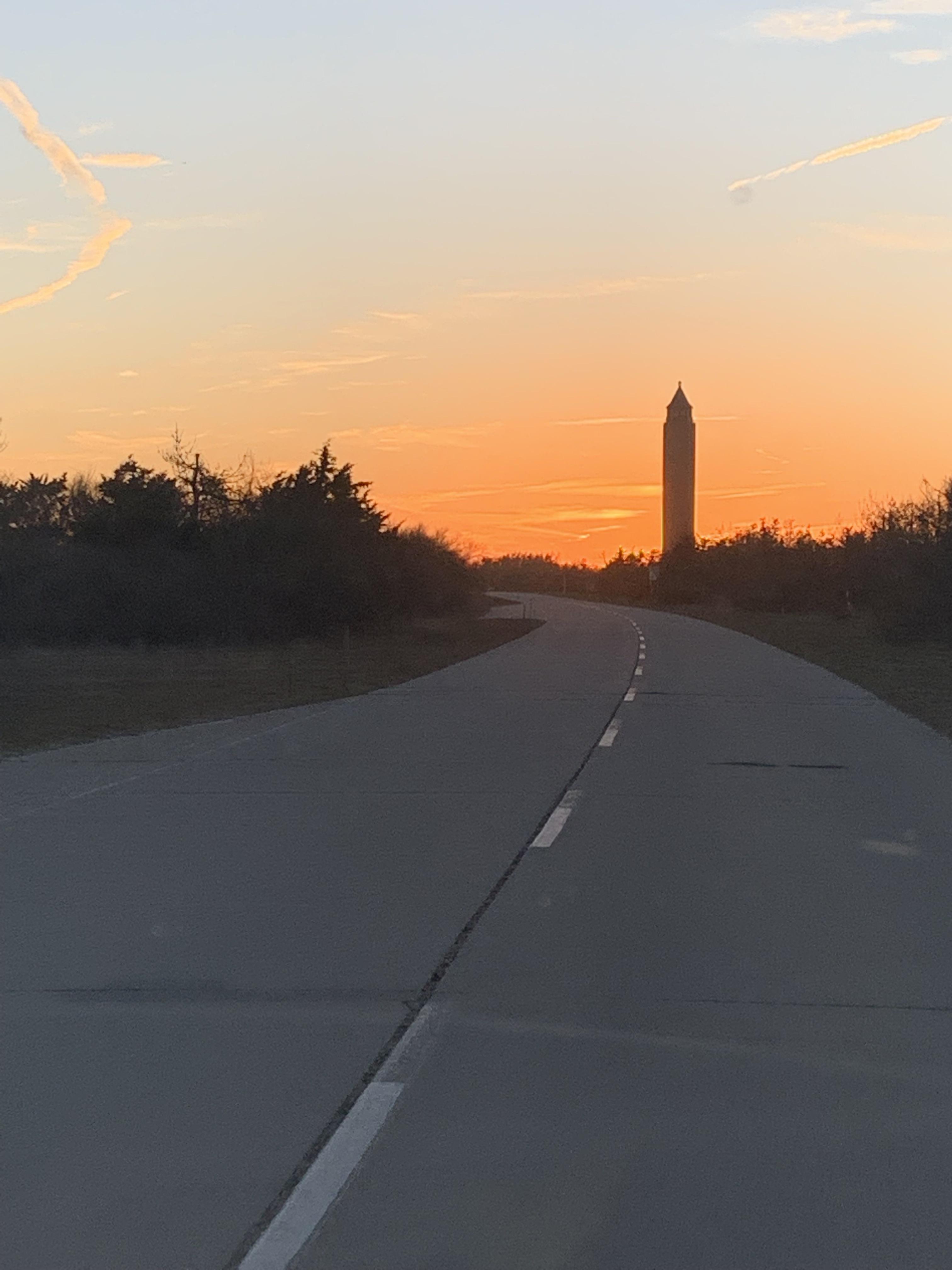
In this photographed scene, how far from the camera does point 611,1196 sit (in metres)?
4.79

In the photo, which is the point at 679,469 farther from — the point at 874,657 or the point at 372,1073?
the point at 372,1073

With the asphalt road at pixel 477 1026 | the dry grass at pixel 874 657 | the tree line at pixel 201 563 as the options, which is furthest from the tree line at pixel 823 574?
the asphalt road at pixel 477 1026

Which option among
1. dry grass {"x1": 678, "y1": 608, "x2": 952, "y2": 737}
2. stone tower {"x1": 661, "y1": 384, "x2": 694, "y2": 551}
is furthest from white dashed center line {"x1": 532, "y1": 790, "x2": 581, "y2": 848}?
stone tower {"x1": 661, "y1": 384, "x2": 694, "y2": 551}

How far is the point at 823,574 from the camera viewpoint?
97.6 meters

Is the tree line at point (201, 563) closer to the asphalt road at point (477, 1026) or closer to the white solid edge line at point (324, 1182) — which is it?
the asphalt road at point (477, 1026)

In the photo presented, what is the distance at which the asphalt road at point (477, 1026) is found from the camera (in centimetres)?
462

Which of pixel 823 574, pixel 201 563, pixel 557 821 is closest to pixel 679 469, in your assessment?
pixel 823 574

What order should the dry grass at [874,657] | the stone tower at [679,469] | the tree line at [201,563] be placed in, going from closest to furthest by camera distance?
the dry grass at [874,657], the tree line at [201,563], the stone tower at [679,469]

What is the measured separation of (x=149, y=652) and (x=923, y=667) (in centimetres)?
2190

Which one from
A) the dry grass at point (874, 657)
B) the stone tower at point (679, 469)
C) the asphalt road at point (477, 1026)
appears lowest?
the asphalt road at point (477, 1026)

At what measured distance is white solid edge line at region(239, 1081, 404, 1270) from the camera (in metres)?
4.39

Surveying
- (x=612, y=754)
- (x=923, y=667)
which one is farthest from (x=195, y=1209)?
(x=923, y=667)

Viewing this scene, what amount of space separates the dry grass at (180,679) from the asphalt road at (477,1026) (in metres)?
7.82

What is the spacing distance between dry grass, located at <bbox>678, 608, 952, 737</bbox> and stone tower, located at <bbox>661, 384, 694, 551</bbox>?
109 m
